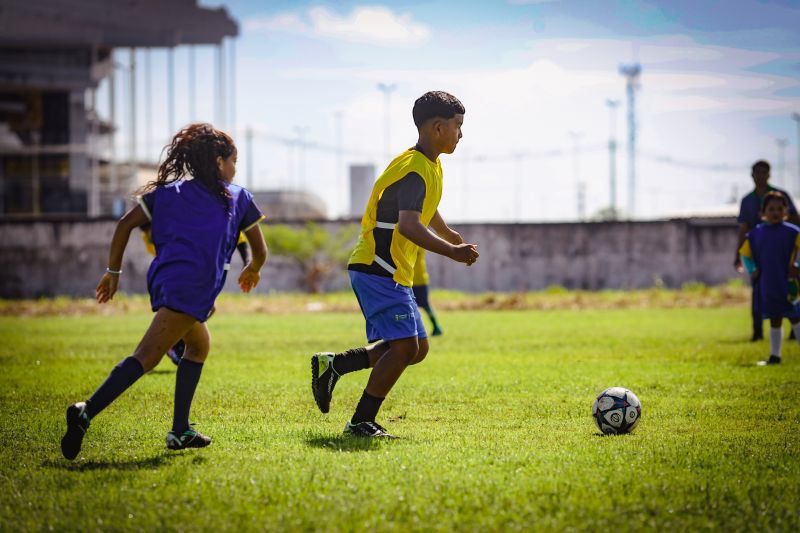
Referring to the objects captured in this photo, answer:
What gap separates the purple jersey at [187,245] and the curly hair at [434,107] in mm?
1485

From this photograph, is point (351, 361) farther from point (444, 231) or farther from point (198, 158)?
point (198, 158)

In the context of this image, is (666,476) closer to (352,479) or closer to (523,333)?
(352,479)

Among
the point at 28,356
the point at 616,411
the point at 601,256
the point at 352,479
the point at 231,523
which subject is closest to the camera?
the point at 231,523

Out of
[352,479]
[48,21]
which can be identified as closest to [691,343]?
[352,479]

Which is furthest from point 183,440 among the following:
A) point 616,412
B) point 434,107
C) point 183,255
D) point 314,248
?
point 314,248

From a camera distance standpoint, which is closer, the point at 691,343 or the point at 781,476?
the point at 781,476

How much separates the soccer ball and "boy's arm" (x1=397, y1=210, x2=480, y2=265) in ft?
4.87

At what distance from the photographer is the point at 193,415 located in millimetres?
7707

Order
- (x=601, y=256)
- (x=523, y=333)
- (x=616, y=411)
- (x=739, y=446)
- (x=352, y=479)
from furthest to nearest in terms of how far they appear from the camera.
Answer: (x=601, y=256) < (x=523, y=333) < (x=616, y=411) < (x=739, y=446) < (x=352, y=479)

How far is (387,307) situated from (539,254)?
99.6 ft

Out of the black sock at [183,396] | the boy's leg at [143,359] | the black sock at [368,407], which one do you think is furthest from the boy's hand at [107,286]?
the black sock at [368,407]

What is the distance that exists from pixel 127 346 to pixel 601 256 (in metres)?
24.0

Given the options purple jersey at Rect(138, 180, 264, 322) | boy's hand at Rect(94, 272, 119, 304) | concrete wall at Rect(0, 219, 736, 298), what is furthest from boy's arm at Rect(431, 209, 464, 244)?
concrete wall at Rect(0, 219, 736, 298)

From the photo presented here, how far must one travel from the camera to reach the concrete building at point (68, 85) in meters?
54.8
